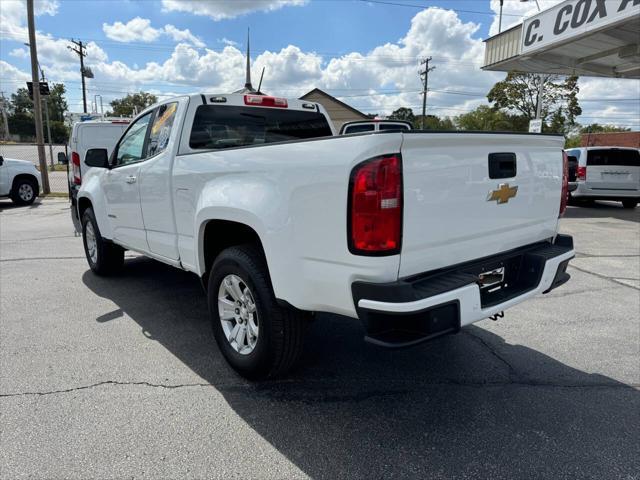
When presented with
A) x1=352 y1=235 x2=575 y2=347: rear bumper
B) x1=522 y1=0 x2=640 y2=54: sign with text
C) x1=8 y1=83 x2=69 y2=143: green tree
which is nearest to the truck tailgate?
x1=352 y1=235 x2=575 y2=347: rear bumper

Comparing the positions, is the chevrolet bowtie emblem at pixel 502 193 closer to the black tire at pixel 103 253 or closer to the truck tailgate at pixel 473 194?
the truck tailgate at pixel 473 194

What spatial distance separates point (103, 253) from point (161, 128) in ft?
7.42

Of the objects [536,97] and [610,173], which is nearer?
[610,173]

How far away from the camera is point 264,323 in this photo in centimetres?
283

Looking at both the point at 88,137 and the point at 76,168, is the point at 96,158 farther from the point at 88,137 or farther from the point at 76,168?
the point at 88,137

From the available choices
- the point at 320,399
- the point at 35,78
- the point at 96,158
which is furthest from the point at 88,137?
the point at 320,399

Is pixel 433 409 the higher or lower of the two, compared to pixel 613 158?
lower

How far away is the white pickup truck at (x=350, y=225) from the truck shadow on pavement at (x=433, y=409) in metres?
0.37

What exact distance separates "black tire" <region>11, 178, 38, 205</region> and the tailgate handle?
47.8ft

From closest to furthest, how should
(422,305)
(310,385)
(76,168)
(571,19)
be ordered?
(422,305) → (310,385) → (76,168) → (571,19)

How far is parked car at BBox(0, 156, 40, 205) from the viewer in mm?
13094

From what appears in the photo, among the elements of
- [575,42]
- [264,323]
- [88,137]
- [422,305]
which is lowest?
[264,323]

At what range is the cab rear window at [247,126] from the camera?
3920 millimetres

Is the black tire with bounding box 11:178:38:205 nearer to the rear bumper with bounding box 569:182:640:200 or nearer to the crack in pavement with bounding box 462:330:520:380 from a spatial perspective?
the crack in pavement with bounding box 462:330:520:380
